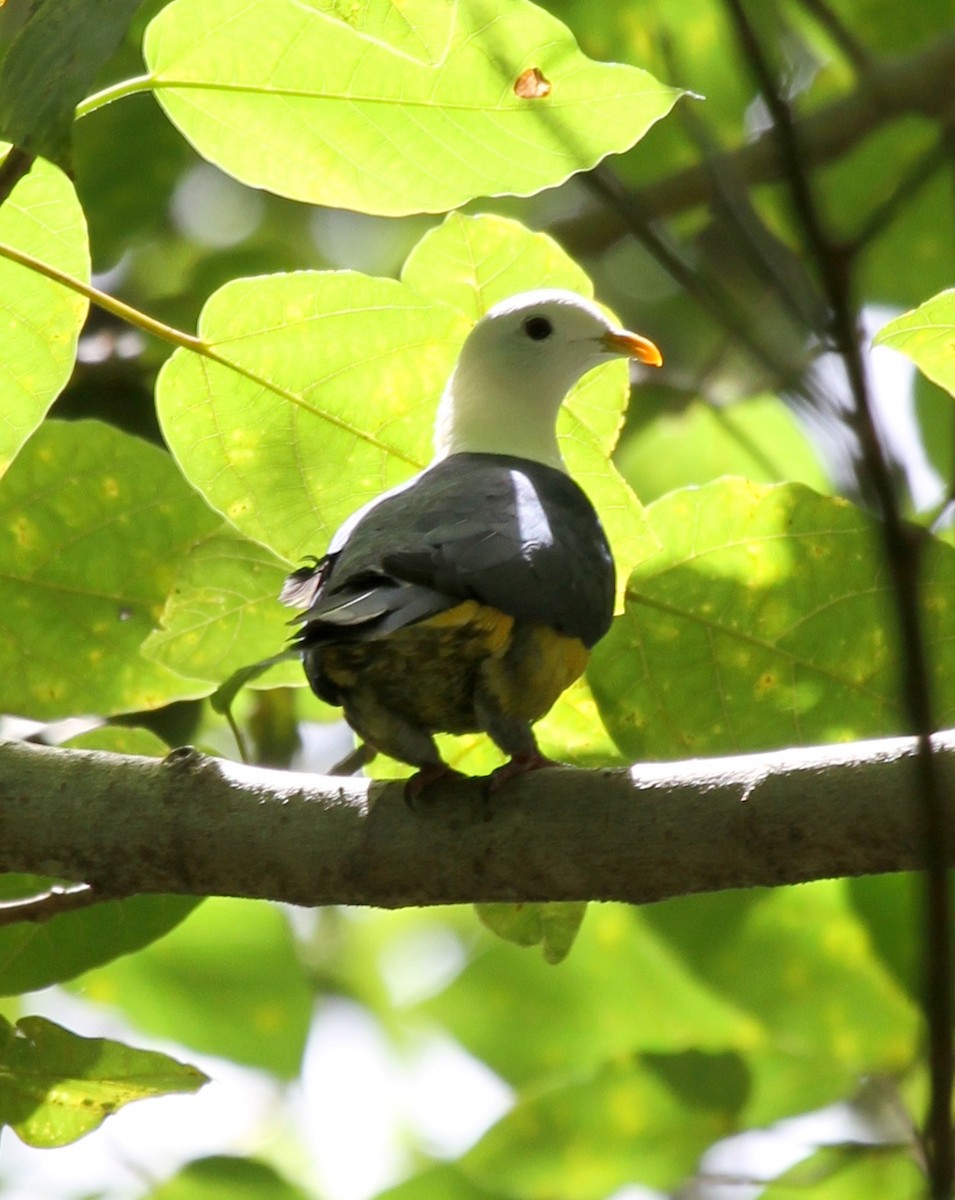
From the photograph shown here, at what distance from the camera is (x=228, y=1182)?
339 centimetres

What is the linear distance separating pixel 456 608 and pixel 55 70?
104 cm

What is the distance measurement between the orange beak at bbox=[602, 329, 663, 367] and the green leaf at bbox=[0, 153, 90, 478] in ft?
4.24

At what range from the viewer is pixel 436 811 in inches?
101

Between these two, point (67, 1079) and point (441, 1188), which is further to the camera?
point (441, 1188)

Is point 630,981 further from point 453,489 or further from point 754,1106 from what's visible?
point 453,489

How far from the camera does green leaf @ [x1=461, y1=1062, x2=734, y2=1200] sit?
3395 mm

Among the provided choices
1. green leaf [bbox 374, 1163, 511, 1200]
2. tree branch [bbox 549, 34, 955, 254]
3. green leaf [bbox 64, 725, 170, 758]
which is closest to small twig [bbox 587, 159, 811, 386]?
green leaf [bbox 64, 725, 170, 758]

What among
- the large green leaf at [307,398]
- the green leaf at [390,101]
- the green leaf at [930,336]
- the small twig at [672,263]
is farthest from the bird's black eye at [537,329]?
the small twig at [672,263]

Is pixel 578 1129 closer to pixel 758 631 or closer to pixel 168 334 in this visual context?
pixel 758 631

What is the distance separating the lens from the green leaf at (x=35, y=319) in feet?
9.43

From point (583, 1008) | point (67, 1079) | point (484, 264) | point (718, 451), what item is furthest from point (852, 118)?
point (67, 1079)

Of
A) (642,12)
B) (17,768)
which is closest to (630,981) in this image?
(17,768)

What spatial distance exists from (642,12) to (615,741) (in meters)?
3.29

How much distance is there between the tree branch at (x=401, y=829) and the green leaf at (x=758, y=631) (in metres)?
0.61
